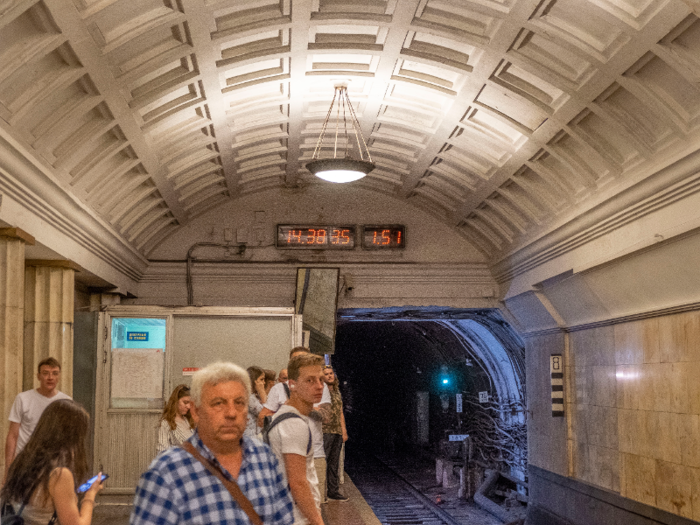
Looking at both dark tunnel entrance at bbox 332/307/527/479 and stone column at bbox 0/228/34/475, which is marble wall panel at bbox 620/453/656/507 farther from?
stone column at bbox 0/228/34/475

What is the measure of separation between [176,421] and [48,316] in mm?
4227

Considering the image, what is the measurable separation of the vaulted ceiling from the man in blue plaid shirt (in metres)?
4.32

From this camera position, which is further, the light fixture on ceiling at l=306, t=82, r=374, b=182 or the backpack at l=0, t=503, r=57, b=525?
the light fixture on ceiling at l=306, t=82, r=374, b=182

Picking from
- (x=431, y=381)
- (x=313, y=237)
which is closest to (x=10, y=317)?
(x=313, y=237)

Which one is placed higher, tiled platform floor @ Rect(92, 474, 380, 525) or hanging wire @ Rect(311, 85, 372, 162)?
hanging wire @ Rect(311, 85, 372, 162)

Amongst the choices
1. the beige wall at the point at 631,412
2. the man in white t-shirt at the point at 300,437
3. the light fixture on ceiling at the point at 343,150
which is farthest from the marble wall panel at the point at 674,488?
the man in white t-shirt at the point at 300,437

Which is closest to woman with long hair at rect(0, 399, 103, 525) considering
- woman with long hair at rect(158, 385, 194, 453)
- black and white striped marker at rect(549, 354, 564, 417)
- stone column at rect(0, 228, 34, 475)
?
woman with long hair at rect(158, 385, 194, 453)

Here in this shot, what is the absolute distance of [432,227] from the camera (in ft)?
55.3

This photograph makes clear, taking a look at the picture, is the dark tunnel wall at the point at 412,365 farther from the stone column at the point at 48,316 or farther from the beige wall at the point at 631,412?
the stone column at the point at 48,316

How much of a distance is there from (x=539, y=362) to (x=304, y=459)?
11.2 meters

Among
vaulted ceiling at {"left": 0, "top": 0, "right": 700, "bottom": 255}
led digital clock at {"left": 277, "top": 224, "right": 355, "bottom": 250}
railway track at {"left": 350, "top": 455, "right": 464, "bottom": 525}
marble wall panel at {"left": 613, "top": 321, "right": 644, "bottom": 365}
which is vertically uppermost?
vaulted ceiling at {"left": 0, "top": 0, "right": 700, "bottom": 255}

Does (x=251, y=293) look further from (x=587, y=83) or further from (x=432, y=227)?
(x=587, y=83)

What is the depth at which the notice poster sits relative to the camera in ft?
41.1

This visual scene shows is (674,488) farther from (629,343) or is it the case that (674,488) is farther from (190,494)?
(190,494)
